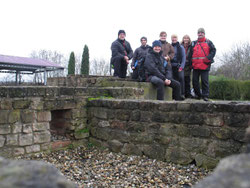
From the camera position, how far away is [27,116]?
14.8 feet

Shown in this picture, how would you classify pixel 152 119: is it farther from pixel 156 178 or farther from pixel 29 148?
pixel 29 148

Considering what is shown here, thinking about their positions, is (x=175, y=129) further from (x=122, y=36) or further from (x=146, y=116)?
(x=122, y=36)

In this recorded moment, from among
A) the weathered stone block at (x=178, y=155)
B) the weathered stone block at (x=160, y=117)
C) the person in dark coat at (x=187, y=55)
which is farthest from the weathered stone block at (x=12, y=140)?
the person in dark coat at (x=187, y=55)

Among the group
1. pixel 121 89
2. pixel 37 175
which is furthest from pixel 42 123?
pixel 37 175

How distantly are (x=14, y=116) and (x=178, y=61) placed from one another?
4.57 meters

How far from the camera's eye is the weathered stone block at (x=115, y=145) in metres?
4.82

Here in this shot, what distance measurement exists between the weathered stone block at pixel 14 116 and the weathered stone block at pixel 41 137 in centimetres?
47

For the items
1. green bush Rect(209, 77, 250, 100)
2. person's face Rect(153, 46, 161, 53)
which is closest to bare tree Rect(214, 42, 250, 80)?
green bush Rect(209, 77, 250, 100)

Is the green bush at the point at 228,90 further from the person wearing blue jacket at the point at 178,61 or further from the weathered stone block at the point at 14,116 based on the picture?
the weathered stone block at the point at 14,116

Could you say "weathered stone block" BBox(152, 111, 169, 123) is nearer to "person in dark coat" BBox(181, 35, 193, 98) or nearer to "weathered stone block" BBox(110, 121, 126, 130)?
"weathered stone block" BBox(110, 121, 126, 130)

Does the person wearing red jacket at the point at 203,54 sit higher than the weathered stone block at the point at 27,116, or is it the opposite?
the person wearing red jacket at the point at 203,54

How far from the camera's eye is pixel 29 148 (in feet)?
14.9

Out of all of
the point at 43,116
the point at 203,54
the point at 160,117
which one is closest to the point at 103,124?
the point at 43,116

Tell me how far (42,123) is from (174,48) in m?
4.21
